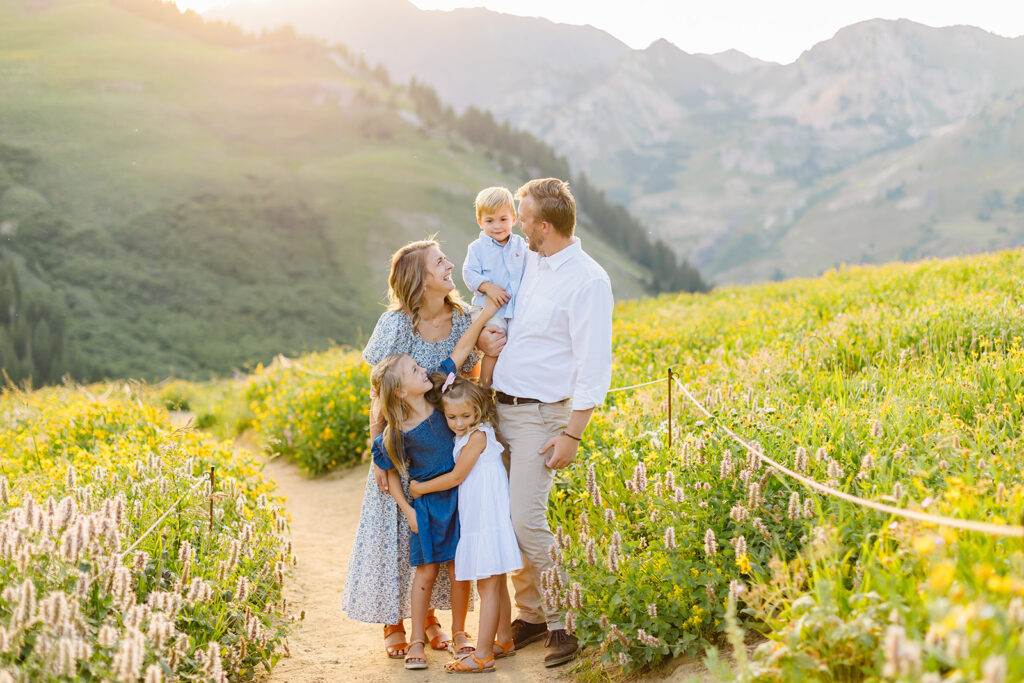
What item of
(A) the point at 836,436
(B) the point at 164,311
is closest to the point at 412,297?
(A) the point at 836,436

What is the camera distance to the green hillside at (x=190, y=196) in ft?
206

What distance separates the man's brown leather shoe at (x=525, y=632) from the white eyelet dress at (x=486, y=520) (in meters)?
0.61

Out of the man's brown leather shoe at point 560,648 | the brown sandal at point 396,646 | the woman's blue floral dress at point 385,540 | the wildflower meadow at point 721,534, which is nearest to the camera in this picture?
the wildflower meadow at point 721,534

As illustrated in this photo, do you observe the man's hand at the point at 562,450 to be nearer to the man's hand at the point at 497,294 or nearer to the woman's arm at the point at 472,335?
the woman's arm at the point at 472,335

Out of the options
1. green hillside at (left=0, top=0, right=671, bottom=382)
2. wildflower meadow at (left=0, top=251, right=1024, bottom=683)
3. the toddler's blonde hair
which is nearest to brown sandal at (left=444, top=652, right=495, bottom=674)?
wildflower meadow at (left=0, top=251, right=1024, bottom=683)

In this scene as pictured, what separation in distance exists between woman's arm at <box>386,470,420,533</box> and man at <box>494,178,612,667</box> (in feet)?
2.17

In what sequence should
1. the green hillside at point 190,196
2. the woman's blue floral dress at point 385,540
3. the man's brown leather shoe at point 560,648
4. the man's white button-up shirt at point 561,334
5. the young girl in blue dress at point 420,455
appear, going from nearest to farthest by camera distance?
1. the man's white button-up shirt at point 561,334
2. the man's brown leather shoe at point 560,648
3. the young girl in blue dress at point 420,455
4. the woman's blue floral dress at point 385,540
5. the green hillside at point 190,196

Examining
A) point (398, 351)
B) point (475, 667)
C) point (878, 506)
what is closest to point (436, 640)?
point (475, 667)

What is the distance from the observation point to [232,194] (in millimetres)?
83938

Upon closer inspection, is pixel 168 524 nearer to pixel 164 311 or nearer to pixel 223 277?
pixel 164 311

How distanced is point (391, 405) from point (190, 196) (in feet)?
274

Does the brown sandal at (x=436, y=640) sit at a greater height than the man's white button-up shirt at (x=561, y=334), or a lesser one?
lesser

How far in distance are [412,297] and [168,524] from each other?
2029 mm

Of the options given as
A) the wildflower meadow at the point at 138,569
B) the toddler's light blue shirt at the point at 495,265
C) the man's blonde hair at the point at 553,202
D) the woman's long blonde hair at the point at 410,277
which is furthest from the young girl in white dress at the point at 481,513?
the wildflower meadow at the point at 138,569
